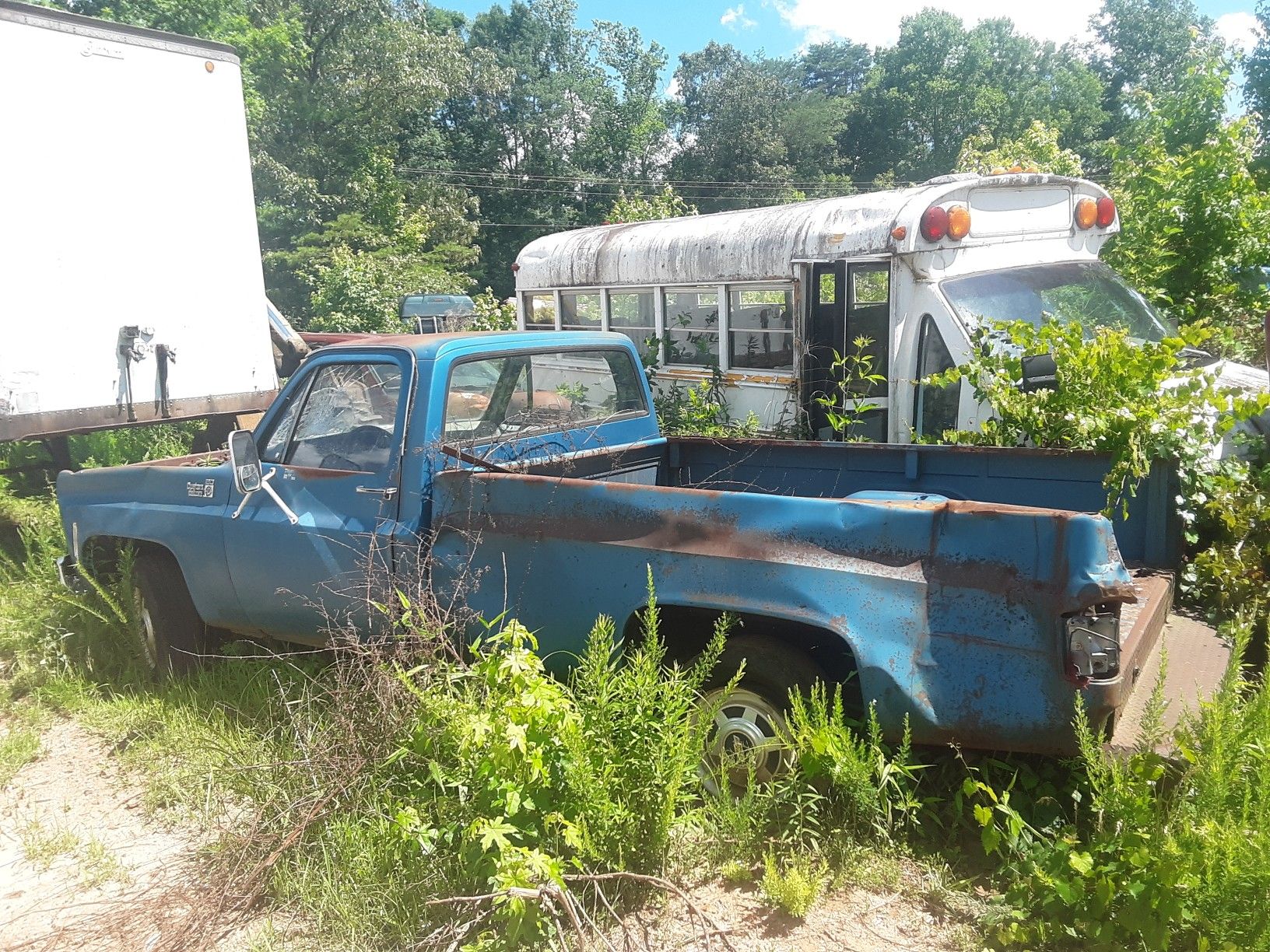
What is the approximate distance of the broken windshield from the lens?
670cm

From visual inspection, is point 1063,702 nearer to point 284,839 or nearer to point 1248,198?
point 284,839

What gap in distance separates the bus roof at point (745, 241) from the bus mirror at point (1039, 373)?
2.42 metres

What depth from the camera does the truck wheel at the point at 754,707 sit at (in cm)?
350

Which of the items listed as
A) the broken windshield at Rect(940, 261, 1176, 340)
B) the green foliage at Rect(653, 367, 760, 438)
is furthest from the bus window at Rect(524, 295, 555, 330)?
the broken windshield at Rect(940, 261, 1176, 340)

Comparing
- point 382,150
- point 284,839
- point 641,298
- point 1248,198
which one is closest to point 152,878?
point 284,839

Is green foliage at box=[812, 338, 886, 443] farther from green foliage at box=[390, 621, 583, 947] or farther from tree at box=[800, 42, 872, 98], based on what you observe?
tree at box=[800, 42, 872, 98]

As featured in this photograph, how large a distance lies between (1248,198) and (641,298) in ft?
18.3

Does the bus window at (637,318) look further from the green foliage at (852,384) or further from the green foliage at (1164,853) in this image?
the green foliage at (1164,853)

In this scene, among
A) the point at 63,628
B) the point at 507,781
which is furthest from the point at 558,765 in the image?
the point at 63,628

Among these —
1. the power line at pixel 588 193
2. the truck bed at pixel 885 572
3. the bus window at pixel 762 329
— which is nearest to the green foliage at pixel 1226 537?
the truck bed at pixel 885 572

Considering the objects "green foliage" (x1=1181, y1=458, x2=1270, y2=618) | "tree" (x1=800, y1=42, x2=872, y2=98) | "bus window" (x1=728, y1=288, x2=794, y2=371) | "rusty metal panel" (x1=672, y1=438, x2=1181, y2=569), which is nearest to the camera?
"rusty metal panel" (x1=672, y1=438, x2=1181, y2=569)

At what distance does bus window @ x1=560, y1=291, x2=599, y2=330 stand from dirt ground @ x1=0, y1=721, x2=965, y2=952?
745 centimetres

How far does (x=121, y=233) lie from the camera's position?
750cm

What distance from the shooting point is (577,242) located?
11312 mm
